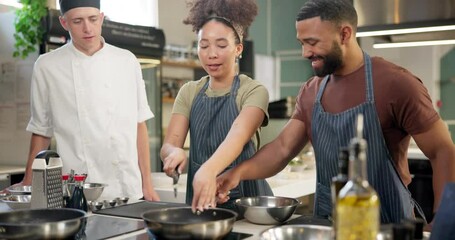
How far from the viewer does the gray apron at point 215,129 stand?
2295 millimetres

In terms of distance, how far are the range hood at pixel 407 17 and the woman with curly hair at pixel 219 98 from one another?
2.37m

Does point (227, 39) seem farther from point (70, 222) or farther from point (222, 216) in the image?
point (70, 222)

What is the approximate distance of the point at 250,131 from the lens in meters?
2.10

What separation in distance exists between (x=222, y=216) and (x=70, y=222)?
441mm

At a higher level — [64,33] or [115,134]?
[64,33]

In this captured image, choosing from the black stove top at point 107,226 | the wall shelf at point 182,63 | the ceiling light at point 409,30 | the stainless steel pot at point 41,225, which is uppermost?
the ceiling light at point 409,30

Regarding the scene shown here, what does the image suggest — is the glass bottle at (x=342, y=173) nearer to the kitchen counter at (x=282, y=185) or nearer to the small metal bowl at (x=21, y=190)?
the small metal bowl at (x=21, y=190)

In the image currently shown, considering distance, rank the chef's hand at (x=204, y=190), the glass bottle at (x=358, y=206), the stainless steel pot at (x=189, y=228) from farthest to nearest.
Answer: the chef's hand at (x=204, y=190)
the stainless steel pot at (x=189, y=228)
the glass bottle at (x=358, y=206)

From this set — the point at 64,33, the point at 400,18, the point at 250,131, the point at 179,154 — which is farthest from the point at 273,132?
the point at 179,154

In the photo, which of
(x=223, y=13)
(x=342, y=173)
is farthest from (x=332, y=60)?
(x=342, y=173)

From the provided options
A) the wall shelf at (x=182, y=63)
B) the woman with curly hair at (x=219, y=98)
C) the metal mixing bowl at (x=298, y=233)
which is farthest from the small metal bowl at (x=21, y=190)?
the wall shelf at (x=182, y=63)

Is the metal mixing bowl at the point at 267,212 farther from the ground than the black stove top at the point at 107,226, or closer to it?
farther from the ground

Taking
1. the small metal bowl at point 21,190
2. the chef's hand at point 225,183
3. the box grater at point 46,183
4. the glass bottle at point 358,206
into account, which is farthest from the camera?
the small metal bowl at point 21,190

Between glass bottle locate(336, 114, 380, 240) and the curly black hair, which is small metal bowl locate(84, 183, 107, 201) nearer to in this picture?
the curly black hair
